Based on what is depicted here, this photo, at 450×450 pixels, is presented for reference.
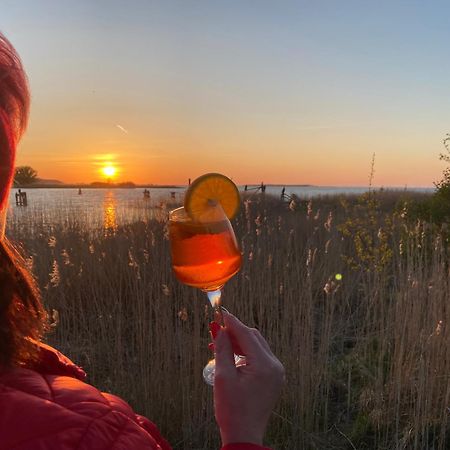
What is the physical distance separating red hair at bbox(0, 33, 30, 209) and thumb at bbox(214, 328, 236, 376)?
0.48m

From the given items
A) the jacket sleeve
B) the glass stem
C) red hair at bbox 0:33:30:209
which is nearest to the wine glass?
the glass stem

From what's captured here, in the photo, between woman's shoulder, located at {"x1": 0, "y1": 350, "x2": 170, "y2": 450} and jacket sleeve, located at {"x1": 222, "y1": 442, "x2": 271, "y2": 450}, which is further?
jacket sleeve, located at {"x1": 222, "y1": 442, "x2": 271, "y2": 450}

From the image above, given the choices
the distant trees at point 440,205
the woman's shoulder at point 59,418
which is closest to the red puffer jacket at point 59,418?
the woman's shoulder at point 59,418

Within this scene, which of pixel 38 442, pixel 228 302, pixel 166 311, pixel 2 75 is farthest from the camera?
pixel 228 302

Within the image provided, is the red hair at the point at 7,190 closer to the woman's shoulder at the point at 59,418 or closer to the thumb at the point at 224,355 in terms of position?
the woman's shoulder at the point at 59,418

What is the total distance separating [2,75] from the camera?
873mm

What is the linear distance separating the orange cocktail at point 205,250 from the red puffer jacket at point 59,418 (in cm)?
50

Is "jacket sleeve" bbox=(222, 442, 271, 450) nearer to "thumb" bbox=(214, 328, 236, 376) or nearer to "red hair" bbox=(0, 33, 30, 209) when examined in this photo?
"thumb" bbox=(214, 328, 236, 376)

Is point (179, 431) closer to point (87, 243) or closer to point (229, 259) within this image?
point (229, 259)

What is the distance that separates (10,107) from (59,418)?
1.82ft

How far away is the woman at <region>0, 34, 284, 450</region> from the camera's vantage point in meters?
0.64

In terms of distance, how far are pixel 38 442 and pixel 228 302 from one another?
3.01 metres

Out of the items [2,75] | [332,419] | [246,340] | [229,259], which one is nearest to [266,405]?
[246,340]

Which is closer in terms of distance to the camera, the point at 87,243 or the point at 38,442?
the point at 38,442
